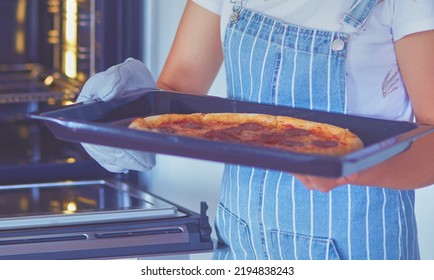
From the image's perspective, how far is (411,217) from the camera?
1515mm

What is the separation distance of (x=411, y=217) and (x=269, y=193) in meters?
0.24

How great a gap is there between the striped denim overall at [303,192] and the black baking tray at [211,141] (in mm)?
61

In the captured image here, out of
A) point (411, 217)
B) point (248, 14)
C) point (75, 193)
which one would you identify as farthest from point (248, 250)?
point (75, 193)

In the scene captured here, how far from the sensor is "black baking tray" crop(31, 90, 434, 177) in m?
1.09

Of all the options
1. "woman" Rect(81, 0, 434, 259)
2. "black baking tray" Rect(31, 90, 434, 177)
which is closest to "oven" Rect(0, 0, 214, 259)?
"black baking tray" Rect(31, 90, 434, 177)

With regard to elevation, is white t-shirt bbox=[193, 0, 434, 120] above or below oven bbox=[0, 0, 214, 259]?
above

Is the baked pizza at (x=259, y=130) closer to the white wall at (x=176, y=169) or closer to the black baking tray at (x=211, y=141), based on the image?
the black baking tray at (x=211, y=141)

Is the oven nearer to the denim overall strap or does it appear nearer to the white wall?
the white wall

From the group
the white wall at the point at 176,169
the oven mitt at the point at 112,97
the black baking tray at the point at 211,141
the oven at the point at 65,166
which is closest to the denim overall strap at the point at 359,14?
the black baking tray at the point at 211,141

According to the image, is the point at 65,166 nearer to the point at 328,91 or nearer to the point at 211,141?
the point at 328,91

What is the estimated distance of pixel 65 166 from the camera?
88.3 inches

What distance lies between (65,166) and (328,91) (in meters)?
0.98

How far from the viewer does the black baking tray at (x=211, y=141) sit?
1.09 meters

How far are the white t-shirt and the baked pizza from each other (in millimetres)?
115
